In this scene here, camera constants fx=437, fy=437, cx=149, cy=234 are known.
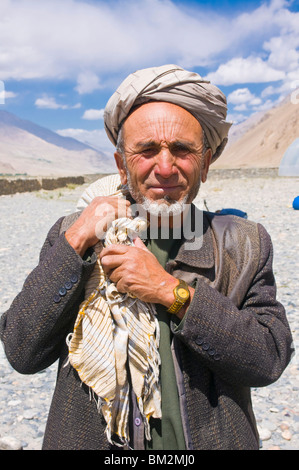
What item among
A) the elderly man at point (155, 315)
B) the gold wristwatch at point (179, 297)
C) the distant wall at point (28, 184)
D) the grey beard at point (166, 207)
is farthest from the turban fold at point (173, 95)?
the distant wall at point (28, 184)

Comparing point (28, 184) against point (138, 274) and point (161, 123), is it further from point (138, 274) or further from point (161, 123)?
point (138, 274)

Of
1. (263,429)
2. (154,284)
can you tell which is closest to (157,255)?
(154,284)

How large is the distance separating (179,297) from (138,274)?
0.54 ft

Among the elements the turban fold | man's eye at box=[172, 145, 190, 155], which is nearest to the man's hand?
man's eye at box=[172, 145, 190, 155]

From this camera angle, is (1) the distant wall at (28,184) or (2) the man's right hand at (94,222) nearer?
(2) the man's right hand at (94,222)

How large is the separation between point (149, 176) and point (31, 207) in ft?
57.2

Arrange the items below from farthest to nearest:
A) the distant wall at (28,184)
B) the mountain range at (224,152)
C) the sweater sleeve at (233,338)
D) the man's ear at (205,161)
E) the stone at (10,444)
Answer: the mountain range at (224,152), the distant wall at (28,184), the stone at (10,444), the man's ear at (205,161), the sweater sleeve at (233,338)

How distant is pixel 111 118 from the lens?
68.9 inches

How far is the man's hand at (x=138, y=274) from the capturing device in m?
1.52

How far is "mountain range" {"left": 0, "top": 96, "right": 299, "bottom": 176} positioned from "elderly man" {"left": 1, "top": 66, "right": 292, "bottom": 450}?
9.75 feet

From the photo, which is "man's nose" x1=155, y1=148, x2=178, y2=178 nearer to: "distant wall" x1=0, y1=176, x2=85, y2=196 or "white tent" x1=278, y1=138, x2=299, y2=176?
"distant wall" x1=0, y1=176, x2=85, y2=196

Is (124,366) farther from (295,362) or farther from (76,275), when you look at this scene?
(295,362)

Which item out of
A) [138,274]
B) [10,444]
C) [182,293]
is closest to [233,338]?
[182,293]

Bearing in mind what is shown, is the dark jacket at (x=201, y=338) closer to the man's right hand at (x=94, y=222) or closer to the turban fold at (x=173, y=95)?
the man's right hand at (x=94, y=222)
